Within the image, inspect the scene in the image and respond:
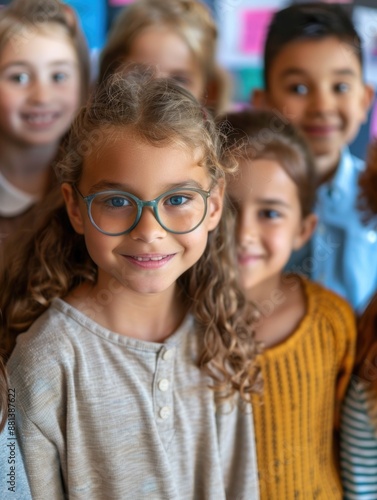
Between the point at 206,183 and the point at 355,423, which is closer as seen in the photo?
the point at 206,183

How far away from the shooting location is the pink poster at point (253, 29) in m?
2.30

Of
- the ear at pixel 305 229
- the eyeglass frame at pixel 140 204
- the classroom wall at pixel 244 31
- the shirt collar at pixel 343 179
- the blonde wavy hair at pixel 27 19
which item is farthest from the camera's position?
the classroom wall at pixel 244 31

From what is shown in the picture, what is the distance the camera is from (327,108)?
1737 millimetres

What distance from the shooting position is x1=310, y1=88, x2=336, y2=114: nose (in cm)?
173

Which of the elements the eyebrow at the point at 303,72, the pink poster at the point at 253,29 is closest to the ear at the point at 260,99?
the eyebrow at the point at 303,72

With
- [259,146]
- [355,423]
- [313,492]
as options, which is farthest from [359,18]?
[313,492]

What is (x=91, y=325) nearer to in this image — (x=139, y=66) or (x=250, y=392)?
(x=250, y=392)

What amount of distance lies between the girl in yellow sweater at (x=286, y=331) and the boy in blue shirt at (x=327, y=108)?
382 mm

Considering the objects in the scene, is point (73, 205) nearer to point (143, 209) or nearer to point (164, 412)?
point (143, 209)

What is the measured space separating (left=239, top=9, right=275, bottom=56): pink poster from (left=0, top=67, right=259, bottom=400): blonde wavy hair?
131 centimetres

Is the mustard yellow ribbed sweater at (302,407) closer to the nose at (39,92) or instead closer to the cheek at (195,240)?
the cheek at (195,240)

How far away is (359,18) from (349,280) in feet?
3.26

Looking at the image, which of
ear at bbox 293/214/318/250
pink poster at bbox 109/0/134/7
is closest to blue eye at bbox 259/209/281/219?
ear at bbox 293/214/318/250

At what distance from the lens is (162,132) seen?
98 cm
